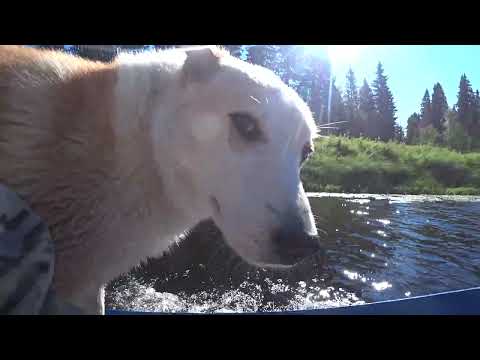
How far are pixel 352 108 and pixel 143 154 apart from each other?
1805 millimetres

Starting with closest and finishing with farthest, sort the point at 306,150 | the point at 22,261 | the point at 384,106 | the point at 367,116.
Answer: the point at 22,261 < the point at 306,150 < the point at 384,106 < the point at 367,116

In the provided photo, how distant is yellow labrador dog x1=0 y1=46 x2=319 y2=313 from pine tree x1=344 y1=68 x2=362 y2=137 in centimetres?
123

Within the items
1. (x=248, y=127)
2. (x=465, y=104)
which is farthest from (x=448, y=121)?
(x=248, y=127)

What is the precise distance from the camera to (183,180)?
1461mm

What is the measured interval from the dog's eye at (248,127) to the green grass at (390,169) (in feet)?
4.99

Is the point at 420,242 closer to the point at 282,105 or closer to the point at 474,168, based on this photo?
the point at 474,168

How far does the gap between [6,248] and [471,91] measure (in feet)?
8.57

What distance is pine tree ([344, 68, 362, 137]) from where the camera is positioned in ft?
8.66

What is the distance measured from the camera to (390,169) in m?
3.25

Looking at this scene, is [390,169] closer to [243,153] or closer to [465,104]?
[465,104]

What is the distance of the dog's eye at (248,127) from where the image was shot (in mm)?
1329
